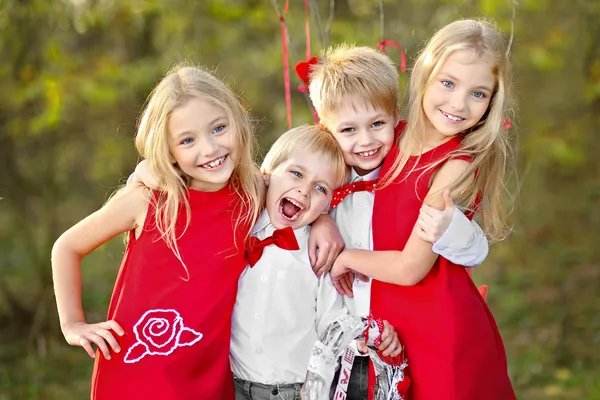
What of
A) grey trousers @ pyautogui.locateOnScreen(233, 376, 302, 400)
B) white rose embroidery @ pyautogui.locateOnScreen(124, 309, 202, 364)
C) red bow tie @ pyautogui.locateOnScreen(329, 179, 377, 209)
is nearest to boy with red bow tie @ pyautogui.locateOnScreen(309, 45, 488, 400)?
red bow tie @ pyautogui.locateOnScreen(329, 179, 377, 209)

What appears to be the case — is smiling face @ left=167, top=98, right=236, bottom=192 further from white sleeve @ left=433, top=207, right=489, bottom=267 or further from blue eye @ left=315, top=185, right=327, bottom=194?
white sleeve @ left=433, top=207, right=489, bottom=267

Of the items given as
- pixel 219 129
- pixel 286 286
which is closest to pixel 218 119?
pixel 219 129

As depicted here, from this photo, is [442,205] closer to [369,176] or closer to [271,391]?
[369,176]

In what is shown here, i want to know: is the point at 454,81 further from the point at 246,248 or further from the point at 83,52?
the point at 83,52

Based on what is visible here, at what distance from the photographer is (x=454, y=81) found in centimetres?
215

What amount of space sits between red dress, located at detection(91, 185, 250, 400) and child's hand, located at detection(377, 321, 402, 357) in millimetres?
434

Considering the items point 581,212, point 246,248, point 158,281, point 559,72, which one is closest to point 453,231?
point 246,248

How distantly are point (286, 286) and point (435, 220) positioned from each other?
46 centimetres

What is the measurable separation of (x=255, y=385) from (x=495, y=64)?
111 centimetres

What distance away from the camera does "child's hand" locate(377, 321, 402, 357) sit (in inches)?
84.0

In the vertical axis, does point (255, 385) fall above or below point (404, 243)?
below

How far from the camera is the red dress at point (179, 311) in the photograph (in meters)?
2.14

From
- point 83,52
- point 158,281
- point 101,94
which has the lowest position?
point 158,281

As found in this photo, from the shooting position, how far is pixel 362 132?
7.32ft
